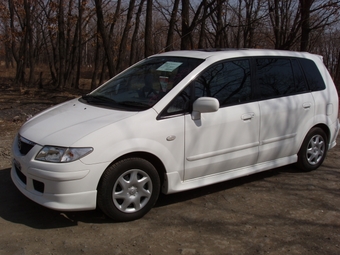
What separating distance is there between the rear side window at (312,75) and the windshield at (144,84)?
Result: 1.82m

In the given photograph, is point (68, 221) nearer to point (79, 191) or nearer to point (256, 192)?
point (79, 191)

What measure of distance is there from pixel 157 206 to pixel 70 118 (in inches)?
54.1

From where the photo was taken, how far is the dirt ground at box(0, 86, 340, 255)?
3430 mm

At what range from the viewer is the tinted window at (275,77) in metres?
4.86

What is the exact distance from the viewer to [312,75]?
5438mm

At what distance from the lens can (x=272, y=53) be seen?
5.12 meters

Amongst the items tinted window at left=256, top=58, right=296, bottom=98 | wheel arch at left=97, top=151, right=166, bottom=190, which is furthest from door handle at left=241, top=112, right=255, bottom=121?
wheel arch at left=97, top=151, right=166, bottom=190

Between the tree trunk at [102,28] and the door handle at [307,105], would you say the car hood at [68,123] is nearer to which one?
the door handle at [307,105]

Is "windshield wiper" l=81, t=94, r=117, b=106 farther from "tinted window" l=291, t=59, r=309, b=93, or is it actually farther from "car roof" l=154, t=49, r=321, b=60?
"tinted window" l=291, t=59, r=309, b=93

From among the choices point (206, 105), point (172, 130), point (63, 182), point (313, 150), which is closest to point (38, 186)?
point (63, 182)

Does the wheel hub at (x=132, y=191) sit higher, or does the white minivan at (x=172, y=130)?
the white minivan at (x=172, y=130)

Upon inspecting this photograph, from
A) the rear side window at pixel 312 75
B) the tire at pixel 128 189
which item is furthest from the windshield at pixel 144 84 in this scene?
the rear side window at pixel 312 75

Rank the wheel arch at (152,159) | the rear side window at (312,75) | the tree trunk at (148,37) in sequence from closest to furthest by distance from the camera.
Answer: the wheel arch at (152,159), the rear side window at (312,75), the tree trunk at (148,37)

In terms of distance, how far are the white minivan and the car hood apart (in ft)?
0.04
